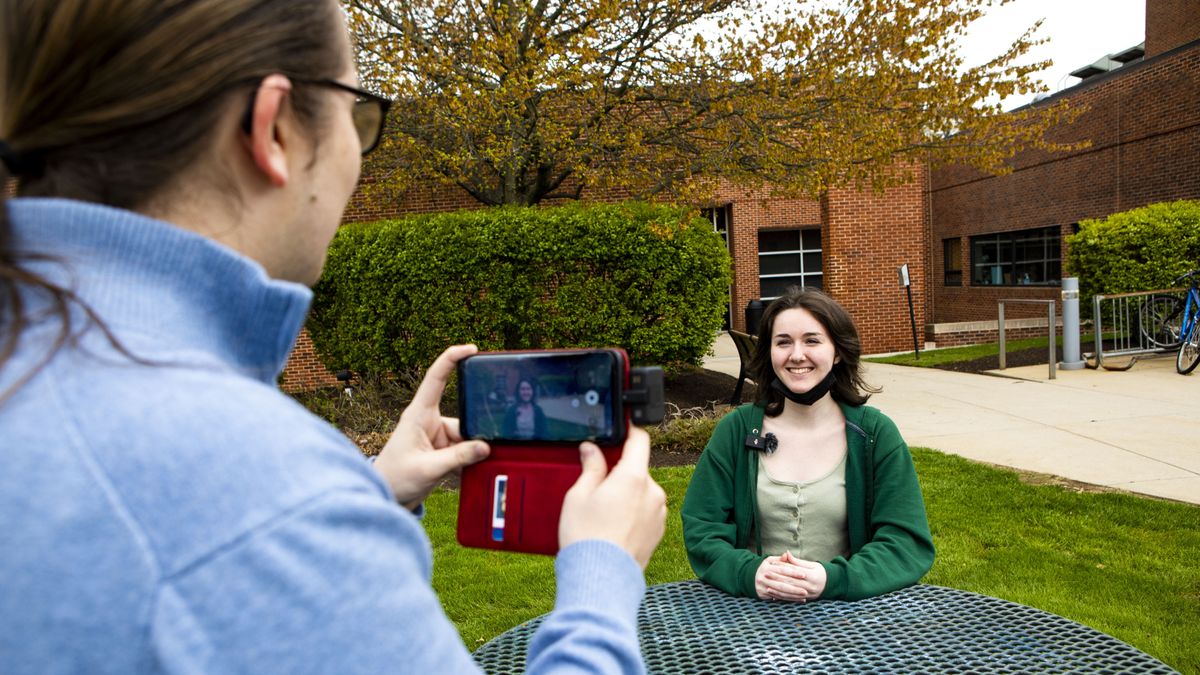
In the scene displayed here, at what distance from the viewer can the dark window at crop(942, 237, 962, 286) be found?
88.7ft

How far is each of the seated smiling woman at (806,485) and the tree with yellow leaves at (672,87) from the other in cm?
634

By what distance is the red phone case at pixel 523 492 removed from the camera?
3.68 ft

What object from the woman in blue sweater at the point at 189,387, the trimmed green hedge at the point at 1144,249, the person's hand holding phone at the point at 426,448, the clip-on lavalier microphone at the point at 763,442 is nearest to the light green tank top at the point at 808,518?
the clip-on lavalier microphone at the point at 763,442

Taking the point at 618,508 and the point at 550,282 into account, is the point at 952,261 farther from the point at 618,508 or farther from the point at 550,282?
the point at 618,508

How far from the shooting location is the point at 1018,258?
78.0ft

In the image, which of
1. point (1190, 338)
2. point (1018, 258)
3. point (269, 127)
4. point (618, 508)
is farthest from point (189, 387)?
point (1018, 258)

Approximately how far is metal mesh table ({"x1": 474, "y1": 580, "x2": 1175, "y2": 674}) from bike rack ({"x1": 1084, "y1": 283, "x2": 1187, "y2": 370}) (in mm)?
11564

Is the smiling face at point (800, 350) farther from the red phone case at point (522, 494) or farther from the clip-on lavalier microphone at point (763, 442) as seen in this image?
the red phone case at point (522, 494)

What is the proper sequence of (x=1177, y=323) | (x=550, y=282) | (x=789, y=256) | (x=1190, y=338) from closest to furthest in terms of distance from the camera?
(x=550, y=282) < (x=1190, y=338) < (x=1177, y=323) < (x=789, y=256)

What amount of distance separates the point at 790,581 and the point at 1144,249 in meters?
13.3

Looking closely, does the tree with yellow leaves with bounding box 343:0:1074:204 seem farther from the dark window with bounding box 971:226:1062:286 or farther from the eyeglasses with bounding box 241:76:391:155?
the dark window with bounding box 971:226:1062:286

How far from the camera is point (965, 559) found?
4.62 m

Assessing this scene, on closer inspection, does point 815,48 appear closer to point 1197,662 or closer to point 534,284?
point 534,284

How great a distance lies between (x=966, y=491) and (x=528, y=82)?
5.71 metres
